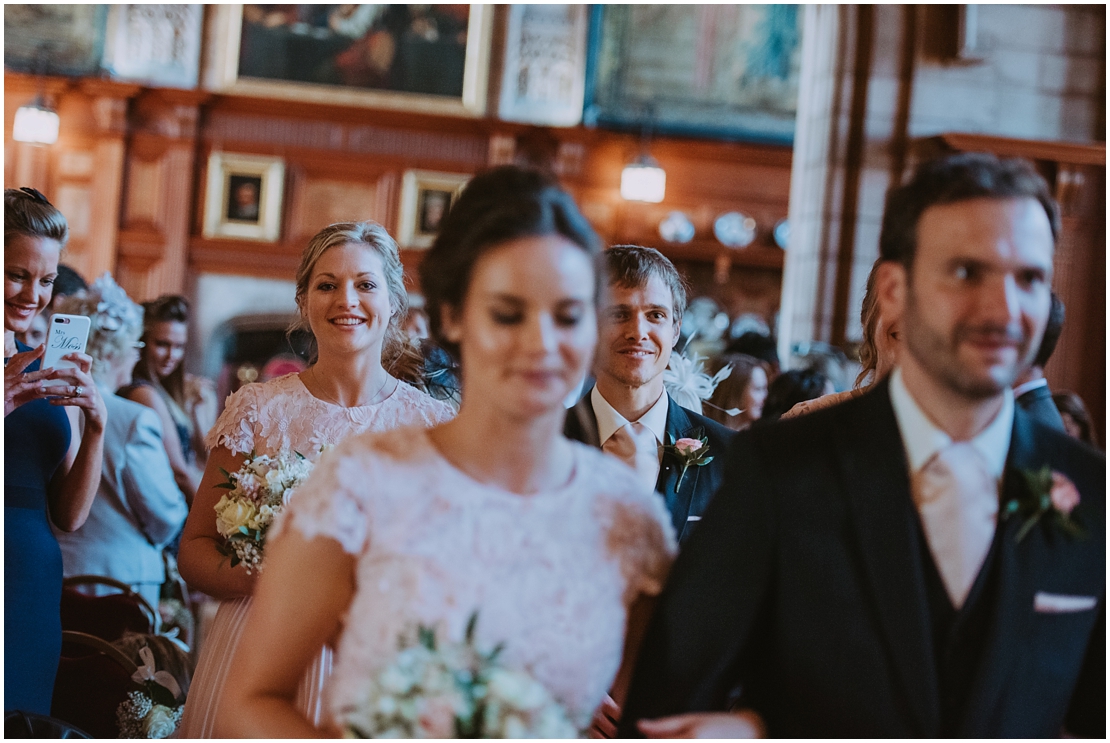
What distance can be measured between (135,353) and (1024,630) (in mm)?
3805

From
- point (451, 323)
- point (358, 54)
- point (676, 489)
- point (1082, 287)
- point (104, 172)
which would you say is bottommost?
point (676, 489)

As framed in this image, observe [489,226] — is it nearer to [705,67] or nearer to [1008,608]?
[1008,608]

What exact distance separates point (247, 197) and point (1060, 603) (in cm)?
1084

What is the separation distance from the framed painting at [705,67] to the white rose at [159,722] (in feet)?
31.4

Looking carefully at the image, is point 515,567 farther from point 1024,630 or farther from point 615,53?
point 615,53

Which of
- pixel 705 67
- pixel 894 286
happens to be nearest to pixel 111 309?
pixel 894 286

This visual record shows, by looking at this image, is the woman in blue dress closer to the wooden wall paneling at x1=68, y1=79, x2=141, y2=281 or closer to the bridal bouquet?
the bridal bouquet

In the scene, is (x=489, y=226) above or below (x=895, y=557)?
above

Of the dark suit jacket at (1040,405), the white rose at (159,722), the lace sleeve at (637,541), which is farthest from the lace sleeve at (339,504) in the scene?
the dark suit jacket at (1040,405)

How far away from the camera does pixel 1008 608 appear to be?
1.35 m

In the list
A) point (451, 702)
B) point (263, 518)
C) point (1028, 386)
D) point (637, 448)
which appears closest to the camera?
point (451, 702)

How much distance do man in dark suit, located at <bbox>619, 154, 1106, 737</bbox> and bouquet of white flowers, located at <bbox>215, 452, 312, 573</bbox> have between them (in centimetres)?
116

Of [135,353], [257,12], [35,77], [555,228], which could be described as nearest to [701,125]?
[257,12]

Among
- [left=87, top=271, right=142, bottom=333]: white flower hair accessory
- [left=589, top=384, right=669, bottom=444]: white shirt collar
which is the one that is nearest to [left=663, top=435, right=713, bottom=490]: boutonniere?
[left=589, top=384, right=669, bottom=444]: white shirt collar
